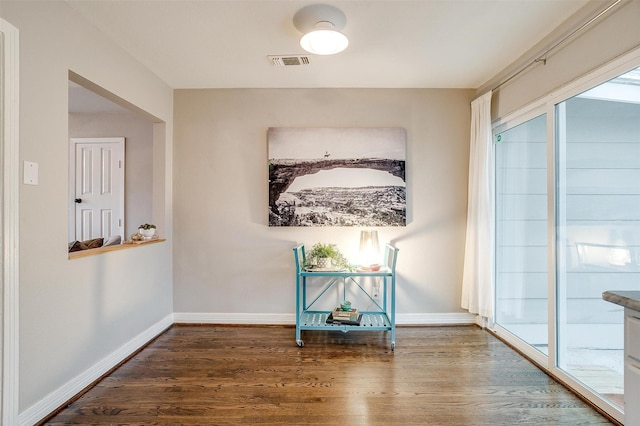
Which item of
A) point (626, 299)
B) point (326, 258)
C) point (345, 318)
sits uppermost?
point (626, 299)

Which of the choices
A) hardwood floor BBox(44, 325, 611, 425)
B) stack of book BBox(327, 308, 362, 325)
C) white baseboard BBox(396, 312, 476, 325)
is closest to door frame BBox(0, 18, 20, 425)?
hardwood floor BBox(44, 325, 611, 425)

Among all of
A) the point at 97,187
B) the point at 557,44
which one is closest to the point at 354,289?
the point at 557,44

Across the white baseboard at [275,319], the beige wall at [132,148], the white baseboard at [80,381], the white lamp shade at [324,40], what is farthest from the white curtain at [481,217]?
the beige wall at [132,148]

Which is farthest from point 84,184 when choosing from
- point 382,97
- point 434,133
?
point 434,133

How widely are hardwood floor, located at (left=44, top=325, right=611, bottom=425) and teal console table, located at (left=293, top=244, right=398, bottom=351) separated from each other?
18 centimetres

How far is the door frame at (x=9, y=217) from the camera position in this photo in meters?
1.55

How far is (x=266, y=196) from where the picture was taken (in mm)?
3287

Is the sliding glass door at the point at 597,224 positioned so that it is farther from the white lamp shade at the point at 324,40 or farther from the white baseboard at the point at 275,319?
the white lamp shade at the point at 324,40

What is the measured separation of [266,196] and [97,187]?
2373 millimetres

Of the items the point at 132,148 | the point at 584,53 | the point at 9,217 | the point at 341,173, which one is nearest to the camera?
the point at 9,217

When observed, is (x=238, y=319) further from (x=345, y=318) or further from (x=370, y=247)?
(x=370, y=247)

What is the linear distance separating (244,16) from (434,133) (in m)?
2.10

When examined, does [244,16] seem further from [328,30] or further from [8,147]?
[8,147]

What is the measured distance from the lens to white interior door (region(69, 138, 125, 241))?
399 centimetres
